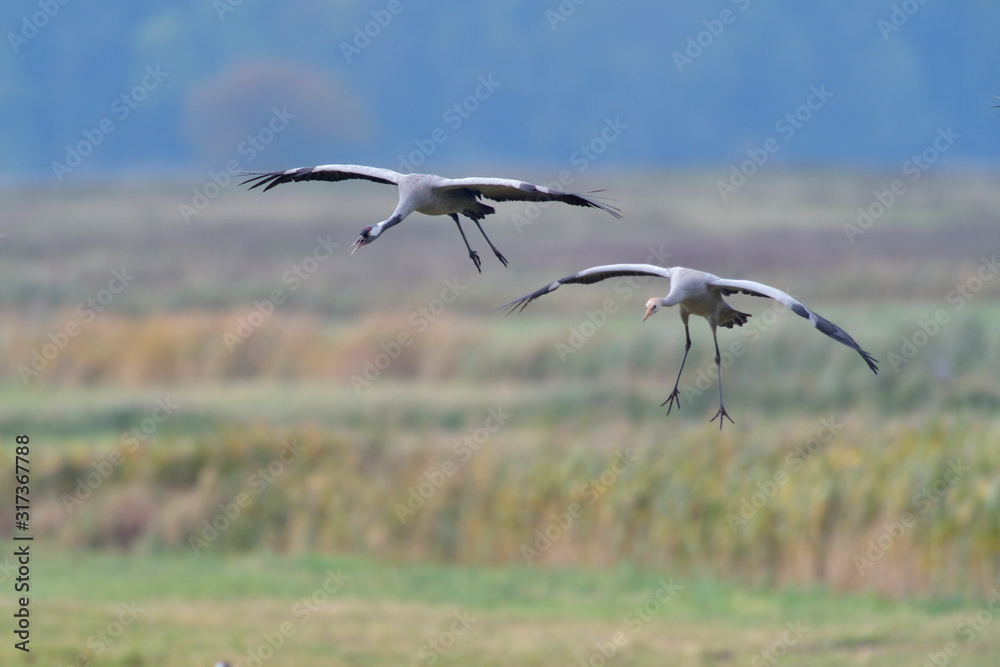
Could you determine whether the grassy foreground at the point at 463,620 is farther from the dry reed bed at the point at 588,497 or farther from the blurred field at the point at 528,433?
the dry reed bed at the point at 588,497

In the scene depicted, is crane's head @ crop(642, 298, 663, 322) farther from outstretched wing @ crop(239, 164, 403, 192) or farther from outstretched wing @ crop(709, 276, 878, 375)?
outstretched wing @ crop(239, 164, 403, 192)

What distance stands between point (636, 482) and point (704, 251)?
1729cm

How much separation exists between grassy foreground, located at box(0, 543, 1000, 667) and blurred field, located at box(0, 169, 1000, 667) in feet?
0.29

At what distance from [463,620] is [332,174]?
43.6ft

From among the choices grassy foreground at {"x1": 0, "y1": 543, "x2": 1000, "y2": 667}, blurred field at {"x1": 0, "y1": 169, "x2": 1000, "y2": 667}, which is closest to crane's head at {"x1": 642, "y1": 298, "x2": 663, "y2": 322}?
grassy foreground at {"x1": 0, "y1": 543, "x2": 1000, "y2": 667}

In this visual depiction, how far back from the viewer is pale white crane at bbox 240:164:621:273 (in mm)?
8008

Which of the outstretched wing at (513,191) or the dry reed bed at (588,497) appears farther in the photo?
the dry reed bed at (588,497)

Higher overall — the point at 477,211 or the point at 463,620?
the point at 477,211

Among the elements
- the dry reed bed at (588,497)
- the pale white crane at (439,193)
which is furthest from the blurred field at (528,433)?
the pale white crane at (439,193)

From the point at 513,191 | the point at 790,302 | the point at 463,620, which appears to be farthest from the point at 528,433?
the point at 790,302

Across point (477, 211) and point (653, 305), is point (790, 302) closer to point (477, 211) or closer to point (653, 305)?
point (653, 305)

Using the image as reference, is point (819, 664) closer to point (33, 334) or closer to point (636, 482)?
point (636, 482)

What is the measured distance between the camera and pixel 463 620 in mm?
21531

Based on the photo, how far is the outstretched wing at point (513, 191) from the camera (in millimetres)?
7836
